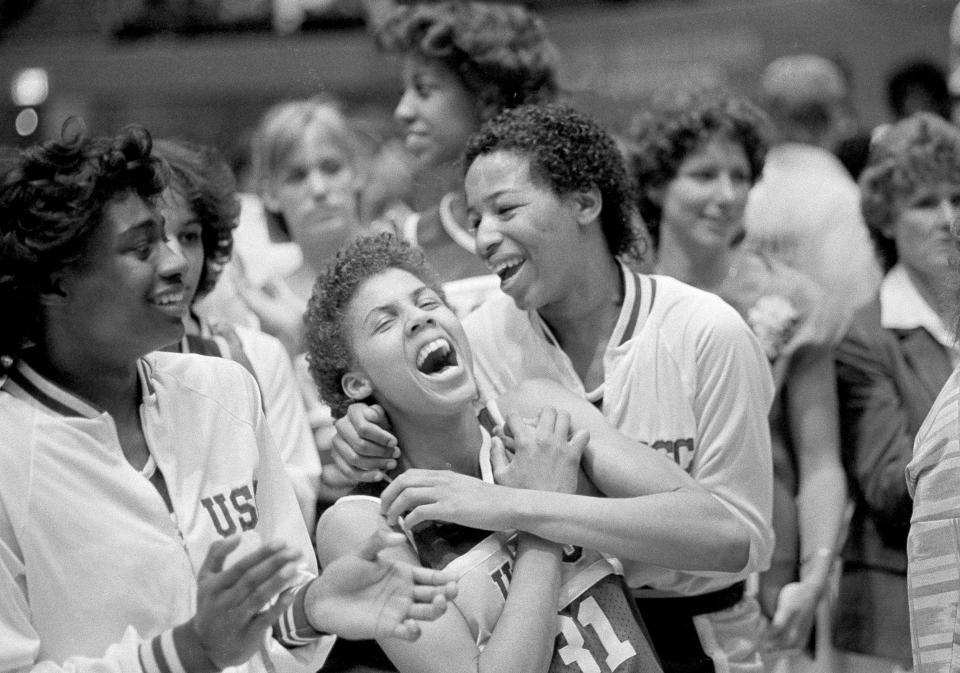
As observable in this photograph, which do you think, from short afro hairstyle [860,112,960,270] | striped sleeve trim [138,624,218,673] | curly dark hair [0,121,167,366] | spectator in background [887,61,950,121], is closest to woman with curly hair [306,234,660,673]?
striped sleeve trim [138,624,218,673]

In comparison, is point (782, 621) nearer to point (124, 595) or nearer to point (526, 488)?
point (526, 488)

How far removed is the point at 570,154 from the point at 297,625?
116 centimetres

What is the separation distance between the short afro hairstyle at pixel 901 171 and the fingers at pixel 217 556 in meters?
2.41

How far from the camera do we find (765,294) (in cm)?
344

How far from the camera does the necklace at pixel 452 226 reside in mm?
3543

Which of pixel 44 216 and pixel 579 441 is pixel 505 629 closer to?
pixel 579 441

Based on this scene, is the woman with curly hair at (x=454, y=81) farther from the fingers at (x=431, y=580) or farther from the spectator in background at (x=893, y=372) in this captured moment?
the fingers at (x=431, y=580)

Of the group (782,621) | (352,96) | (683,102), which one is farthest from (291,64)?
(782,621)

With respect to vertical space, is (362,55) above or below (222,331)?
above

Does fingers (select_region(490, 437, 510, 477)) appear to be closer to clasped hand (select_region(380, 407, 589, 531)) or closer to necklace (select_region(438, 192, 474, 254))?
clasped hand (select_region(380, 407, 589, 531))

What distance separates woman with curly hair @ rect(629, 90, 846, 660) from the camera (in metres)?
3.34

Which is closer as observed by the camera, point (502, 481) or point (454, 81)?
point (502, 481)

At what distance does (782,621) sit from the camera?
3.25 metres

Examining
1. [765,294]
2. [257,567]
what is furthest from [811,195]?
[257,567]
